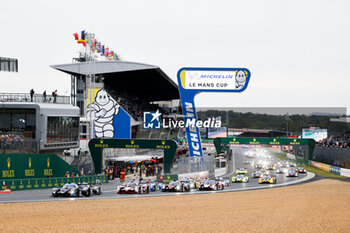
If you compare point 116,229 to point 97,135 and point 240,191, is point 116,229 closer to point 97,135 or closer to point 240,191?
point 240,191

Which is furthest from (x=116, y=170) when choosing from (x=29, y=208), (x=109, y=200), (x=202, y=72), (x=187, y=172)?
(x=29, y=208)

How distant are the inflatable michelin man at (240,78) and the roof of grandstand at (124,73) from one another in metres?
18.4

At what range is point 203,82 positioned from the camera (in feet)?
172

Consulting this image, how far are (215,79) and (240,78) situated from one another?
9.93 feet

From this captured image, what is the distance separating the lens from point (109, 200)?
27969 mm

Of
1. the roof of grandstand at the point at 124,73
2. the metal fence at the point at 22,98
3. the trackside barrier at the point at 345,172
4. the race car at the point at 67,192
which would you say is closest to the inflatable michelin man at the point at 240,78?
the trackside barrier at the point at 345,172

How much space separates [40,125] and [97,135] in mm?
18699

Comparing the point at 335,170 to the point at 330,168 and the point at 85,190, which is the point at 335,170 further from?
the point at 85,190

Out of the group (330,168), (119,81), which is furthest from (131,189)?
(119,81)

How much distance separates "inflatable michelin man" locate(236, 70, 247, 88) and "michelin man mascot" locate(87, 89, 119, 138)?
20316 millimetres

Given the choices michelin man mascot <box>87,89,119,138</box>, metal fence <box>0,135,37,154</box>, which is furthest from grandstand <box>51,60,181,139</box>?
metal fence <box>0,135,37,154</box>

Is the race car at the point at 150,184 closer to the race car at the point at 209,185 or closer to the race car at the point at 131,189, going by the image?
the race car at the point at 131,189

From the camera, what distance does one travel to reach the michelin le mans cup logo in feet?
173

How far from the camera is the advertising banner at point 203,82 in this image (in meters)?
52.5
